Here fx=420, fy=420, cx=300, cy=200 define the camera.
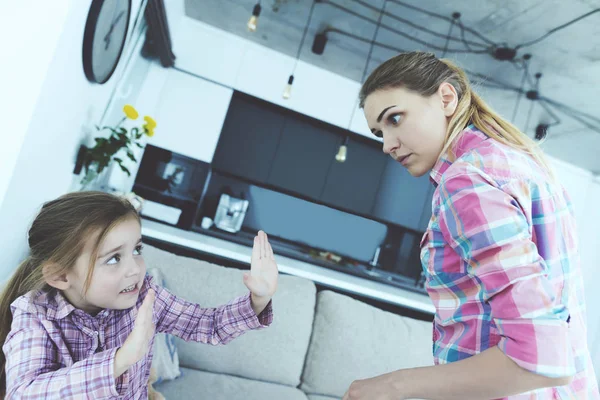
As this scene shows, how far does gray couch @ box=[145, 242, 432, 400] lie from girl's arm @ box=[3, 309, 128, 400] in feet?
3.02

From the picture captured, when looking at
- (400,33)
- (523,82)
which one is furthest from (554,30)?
(400,33)

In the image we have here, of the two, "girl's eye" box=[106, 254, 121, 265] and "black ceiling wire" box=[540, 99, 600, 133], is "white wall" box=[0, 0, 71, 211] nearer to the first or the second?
"girl's eye" box=[106, 254, 121, 265]

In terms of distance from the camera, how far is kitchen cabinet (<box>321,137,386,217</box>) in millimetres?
4711

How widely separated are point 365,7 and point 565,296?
2.92 meters

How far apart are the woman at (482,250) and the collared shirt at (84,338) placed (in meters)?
0.50

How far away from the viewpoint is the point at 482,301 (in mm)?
692

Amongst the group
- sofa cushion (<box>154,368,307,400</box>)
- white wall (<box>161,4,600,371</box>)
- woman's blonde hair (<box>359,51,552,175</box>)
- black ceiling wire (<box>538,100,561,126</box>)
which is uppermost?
black ceiling wire (<box>538,100,561,126</box>)

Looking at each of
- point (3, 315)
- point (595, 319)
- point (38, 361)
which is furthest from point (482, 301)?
point (595, 319)

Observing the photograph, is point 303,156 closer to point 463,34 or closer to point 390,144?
point 463,34

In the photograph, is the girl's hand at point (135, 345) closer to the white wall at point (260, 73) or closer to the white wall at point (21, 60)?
→ the white wall at point (21, 60)

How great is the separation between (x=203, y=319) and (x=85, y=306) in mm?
321

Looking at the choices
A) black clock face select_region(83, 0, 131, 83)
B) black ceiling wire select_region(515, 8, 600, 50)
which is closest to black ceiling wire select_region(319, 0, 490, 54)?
black ceiling wire select_region(515, 8, 600, 50)

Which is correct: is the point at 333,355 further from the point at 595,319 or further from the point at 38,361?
the point at 595,319

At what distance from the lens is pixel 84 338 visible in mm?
1021
